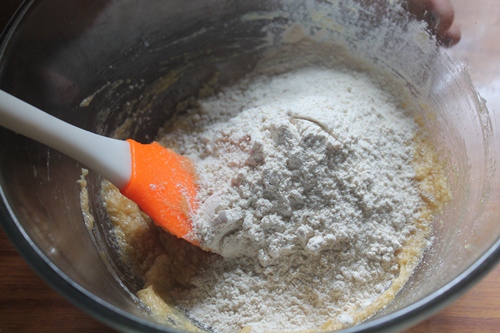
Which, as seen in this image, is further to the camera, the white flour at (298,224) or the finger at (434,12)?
the finger at (434,12)

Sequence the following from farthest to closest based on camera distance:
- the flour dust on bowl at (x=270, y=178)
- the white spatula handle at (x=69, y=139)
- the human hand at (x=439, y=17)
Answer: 1. the human hand at (x=439, y=17)
2. the flour dust on bowl at (x=270, y=178)
3. the white spatula handle at (x=69, y=139)

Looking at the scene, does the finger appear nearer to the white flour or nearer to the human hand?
the human hand

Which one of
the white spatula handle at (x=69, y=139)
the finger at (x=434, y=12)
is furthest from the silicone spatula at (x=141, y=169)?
the finger at (x=434, y=12)

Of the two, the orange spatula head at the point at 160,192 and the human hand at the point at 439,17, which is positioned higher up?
the human hand at the point at 439,17

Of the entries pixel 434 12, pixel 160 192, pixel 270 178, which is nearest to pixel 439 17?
pixel 434 12

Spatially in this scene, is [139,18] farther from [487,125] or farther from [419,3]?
[487,125]

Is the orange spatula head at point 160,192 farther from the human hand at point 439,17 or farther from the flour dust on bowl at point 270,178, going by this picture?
the human hand at point 439,17
